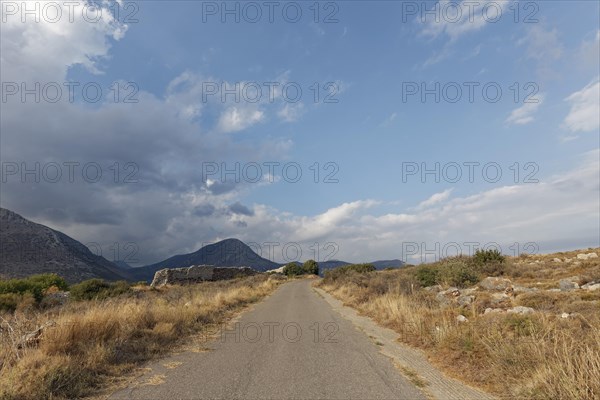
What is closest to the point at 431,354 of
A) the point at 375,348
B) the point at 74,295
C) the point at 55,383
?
the point at 375,348

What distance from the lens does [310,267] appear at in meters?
119

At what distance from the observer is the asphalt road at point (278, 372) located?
6.39m

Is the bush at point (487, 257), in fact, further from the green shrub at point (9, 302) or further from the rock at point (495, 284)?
the green shrub at point (9, 302)

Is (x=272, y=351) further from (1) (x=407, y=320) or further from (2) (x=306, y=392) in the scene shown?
(1) (x=407, y=320)

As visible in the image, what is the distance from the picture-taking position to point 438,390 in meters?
6.74

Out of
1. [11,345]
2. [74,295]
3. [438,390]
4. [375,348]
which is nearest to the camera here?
[438,390]

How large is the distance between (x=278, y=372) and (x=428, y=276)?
20.1 m

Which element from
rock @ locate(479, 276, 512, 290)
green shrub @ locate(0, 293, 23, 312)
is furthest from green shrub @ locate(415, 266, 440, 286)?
green shrub @ locate(0, 293, 23, 312)

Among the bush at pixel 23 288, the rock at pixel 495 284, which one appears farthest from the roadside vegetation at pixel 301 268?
the rock at pixel 495 284

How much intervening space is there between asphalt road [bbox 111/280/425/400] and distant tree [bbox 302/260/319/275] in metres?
106

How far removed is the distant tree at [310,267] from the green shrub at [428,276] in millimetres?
91051

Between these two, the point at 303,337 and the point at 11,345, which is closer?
the point at 11,345

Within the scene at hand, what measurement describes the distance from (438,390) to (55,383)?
628 centimetres

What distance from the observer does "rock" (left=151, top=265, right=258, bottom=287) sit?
61.5m
